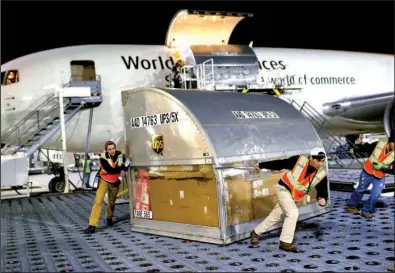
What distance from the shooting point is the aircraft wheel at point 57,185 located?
42.1ft

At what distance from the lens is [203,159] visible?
5.70 meters

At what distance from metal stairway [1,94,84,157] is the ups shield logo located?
247 inches

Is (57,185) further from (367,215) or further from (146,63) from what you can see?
(367,215)

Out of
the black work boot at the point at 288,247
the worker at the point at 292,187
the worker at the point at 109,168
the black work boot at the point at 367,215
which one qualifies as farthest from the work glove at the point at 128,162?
the black work boot at the point at 367,215

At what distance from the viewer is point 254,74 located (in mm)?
12477

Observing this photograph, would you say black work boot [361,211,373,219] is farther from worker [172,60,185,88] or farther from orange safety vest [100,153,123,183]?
worker [172,60,185,88]

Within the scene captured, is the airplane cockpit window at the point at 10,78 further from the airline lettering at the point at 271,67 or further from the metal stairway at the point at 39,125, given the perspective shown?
the airline lettering at the point at 271,67

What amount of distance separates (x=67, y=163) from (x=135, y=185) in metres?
6.11

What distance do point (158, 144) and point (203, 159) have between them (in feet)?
3.08

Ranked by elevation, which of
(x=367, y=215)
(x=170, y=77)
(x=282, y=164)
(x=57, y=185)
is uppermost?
(x=170, y=77)

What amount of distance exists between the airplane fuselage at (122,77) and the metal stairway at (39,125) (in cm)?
21

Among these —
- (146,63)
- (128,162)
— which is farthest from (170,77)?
(128,162)

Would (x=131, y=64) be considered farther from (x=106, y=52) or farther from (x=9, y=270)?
(x=9, y=270)

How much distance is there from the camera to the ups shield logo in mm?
6310
